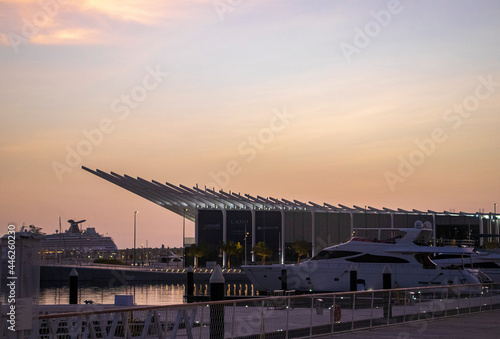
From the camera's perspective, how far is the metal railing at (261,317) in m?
13.9

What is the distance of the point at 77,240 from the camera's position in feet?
600

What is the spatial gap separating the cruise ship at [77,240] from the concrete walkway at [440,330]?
504 feet

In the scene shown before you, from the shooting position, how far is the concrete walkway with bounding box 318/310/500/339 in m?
17.0

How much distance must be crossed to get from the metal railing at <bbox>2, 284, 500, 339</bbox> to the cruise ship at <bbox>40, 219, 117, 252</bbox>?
504ft

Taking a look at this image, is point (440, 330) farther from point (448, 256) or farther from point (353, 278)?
point (448, 256)

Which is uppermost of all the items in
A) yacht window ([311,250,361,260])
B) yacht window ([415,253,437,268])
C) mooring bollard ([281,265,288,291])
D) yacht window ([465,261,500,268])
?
yacht window ([311,250,361,260])

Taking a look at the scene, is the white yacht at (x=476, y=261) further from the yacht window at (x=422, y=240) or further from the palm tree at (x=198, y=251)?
the palm tree at (x=198, y=251)

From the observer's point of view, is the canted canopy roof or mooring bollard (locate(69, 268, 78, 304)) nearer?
mooring bollard (locate(69, 268, 78, 304))

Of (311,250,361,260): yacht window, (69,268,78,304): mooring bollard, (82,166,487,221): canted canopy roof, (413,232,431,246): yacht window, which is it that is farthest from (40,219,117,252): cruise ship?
(69,268,78,304): mooring bollard

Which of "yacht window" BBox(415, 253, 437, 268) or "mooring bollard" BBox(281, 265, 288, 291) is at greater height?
"yacht window" BBox(415, 253, 437, 268)

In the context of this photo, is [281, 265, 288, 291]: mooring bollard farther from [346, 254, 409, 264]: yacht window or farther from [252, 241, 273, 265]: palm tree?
[252, 241, 273, 265]: palm tree

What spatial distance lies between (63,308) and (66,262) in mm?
68171

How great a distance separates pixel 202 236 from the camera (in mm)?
89375

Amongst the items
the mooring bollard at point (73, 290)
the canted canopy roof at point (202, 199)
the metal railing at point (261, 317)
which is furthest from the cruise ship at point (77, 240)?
the metal railing at point (261, 317)
